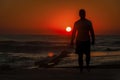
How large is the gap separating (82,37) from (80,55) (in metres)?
0.65

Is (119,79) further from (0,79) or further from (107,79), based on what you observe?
(0,79)

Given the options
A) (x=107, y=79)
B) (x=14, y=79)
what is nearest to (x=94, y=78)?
(x=107, y=79)

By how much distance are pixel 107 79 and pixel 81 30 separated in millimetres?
2010

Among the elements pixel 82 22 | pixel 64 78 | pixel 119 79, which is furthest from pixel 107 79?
pixel 82 22

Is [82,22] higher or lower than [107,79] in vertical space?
higher

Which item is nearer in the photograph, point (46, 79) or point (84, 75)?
point (46, 79)

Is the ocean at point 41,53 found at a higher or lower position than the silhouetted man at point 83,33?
lower

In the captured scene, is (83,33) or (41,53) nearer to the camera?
(83,33)

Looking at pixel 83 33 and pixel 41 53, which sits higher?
pixel 83 33

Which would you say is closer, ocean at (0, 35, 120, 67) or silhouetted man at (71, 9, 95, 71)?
silhouetted man at (71, 9, 95, 71)

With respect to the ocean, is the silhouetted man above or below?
above

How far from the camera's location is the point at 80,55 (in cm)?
1333

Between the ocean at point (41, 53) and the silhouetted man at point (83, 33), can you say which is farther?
the ocean at point (41, 53)

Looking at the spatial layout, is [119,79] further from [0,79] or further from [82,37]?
[0,79]
